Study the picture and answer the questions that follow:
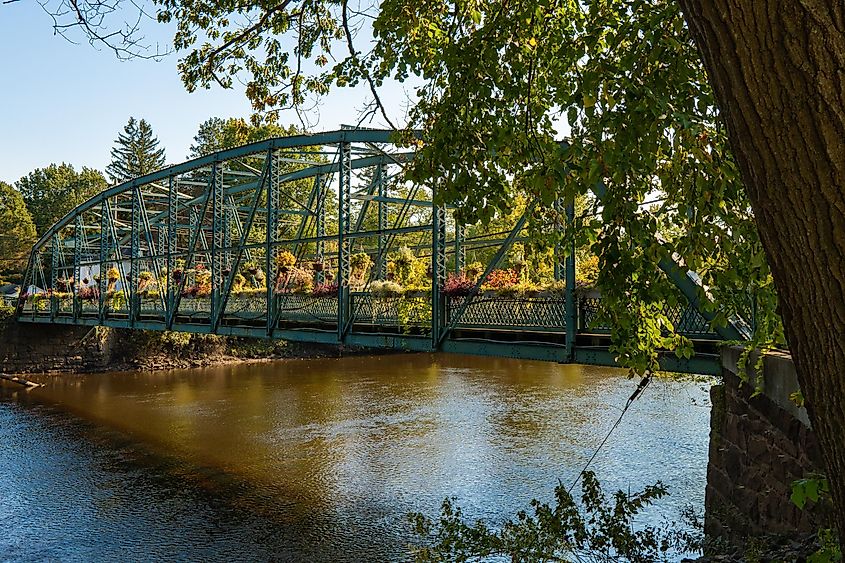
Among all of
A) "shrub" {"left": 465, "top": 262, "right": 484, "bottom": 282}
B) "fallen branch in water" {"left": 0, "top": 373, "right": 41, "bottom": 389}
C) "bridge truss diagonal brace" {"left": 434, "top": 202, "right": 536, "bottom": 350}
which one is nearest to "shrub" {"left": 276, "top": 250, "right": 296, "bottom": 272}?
"shrub" {"left": 465, "top": 262, "right": 484, "bottom": 282}

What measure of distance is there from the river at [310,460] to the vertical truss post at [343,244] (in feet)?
9.35

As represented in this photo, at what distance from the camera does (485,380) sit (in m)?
25.8

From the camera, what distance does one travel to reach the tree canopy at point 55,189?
63.8 metres

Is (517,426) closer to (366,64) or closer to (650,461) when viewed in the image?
(650,461)

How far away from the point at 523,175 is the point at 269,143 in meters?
11.7

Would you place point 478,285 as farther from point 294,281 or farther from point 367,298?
point 294,281

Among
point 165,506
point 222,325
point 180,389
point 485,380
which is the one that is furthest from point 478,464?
point 180,389

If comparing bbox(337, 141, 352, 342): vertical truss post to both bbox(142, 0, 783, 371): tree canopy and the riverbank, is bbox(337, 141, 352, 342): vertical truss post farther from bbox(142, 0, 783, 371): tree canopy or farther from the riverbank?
the riverbank

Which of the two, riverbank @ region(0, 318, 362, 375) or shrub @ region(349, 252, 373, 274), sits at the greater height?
shrub @ region(349, 252, 373, 274)

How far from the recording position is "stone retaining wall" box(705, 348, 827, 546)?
543 centimetres

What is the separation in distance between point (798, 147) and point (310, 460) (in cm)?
1423

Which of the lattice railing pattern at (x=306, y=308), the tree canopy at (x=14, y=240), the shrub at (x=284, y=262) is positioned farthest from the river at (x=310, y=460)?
the tree canopy at (x=14, y=240)

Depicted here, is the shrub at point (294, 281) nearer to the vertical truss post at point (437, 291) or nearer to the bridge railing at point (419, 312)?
the bridge railing at point (419, 312)

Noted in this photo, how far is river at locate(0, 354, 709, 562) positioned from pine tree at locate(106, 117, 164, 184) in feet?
165
